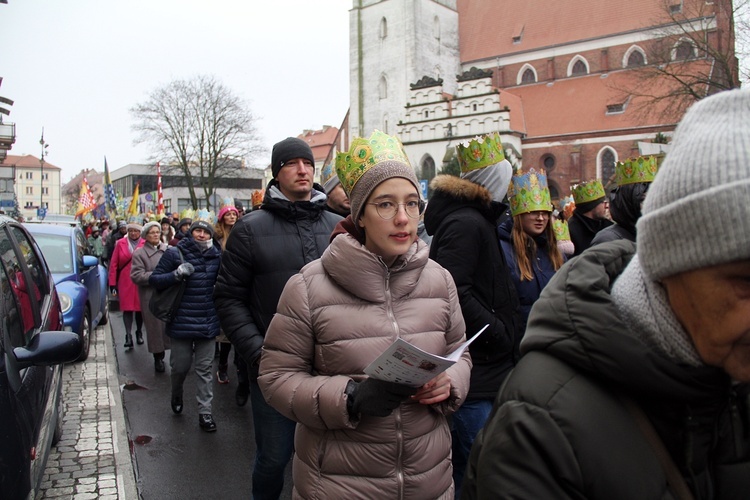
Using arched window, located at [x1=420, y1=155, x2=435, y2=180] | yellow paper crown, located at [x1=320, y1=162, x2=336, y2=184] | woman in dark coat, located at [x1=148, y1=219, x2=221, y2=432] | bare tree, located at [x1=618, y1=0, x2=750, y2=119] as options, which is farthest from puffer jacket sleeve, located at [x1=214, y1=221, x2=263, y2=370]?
arched window, located at [x1=420, y1=155, x2=435, y2=180]

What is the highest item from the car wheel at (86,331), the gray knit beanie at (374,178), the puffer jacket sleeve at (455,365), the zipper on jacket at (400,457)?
the gray knit beanie at (374,178)

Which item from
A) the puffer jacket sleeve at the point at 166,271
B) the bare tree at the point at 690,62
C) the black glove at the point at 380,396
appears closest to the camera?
the black glove at the point at 380,396

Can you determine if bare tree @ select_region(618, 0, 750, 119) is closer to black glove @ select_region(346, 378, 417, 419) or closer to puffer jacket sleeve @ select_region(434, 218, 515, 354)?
puffer jacket sleeve @ select_region(434, 218, 515, 354)

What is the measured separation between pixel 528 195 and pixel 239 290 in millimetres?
2015

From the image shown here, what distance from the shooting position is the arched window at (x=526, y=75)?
51.7 meters

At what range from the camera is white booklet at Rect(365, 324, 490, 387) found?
194 centimetres

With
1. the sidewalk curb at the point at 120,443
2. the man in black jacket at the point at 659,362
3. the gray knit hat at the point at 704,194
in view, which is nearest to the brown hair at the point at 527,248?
the man in black jacket at the point at 659,362

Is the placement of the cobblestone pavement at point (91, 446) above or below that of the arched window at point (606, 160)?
below

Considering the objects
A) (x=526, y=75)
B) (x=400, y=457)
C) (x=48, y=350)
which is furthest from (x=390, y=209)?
(x=526, y=75)

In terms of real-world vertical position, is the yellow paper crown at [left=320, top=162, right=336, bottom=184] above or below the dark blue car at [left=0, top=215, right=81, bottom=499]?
above

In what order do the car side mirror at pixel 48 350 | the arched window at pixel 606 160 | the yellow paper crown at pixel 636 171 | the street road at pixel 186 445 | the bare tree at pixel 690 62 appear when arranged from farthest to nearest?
the arched window at pixel 606 160 < the bare tree at pixel 690 62 < the yellow paper crown at pixel 636 171 < the street road at pixel 186 445 < the car side mirror at pixel 48 350

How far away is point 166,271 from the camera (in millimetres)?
6613

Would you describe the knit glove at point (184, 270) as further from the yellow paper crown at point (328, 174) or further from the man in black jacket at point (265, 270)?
the man in black jacket at point (265, 270)

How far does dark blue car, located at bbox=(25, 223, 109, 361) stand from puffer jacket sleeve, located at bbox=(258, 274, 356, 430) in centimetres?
605
